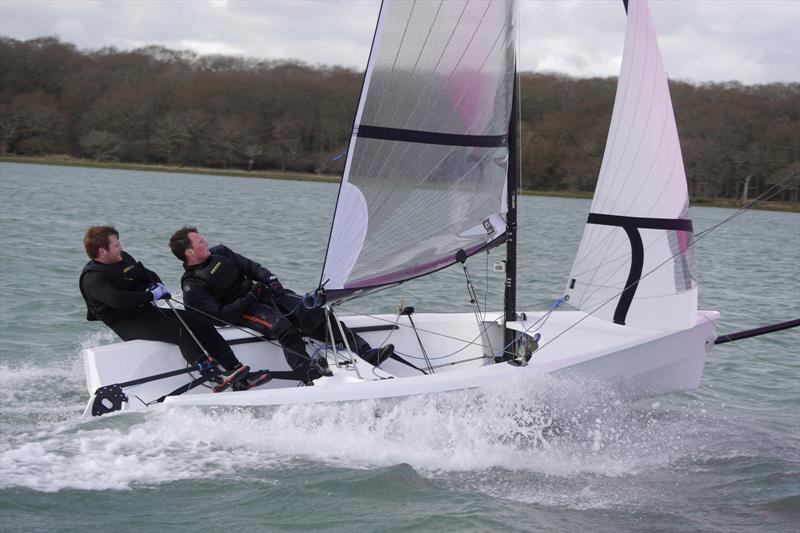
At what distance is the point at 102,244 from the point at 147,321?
1.69ft

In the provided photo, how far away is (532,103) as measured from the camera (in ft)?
197

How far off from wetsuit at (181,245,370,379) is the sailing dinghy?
188 mm

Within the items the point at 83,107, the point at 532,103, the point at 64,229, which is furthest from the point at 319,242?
the point at 83,107

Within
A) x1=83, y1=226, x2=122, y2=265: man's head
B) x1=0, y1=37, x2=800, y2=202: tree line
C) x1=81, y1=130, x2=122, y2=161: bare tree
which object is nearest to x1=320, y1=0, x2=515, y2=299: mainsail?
x1=83, y1=226, x2=122, y2=265: man's head

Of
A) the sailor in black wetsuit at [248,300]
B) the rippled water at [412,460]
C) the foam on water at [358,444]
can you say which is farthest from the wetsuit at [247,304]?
the rippled water at [412,460]

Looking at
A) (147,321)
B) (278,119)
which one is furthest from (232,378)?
(278,119)

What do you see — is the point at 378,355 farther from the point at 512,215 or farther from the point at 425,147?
the point at 425,147

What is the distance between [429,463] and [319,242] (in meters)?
11.2

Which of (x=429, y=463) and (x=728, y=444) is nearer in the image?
(x=429, y=463)

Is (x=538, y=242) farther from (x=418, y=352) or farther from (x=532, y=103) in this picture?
(x=532, y=103)

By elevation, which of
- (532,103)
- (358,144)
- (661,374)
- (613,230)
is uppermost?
(532,103)

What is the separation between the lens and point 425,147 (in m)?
5.19

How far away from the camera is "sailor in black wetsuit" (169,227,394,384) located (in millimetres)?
5234

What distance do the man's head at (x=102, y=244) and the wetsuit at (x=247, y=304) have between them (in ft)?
1.39
